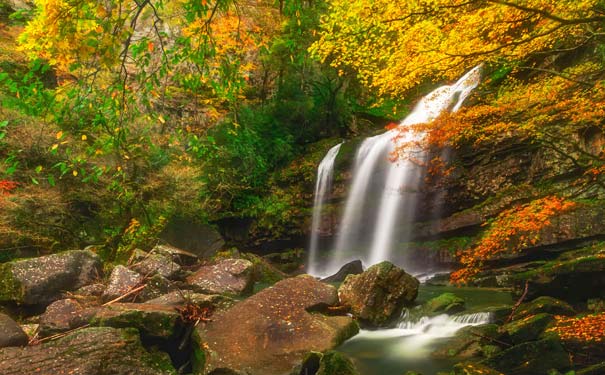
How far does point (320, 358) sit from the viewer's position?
5.77 m

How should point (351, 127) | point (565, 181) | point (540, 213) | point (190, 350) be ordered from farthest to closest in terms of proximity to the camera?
point (351, 127) < point (565, 181) < point (190, 350) < point (540, 213)

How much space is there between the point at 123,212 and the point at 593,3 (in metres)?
13.0

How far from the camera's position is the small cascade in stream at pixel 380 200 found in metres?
15.8

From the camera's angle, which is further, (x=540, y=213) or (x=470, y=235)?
(x=470, y=235)

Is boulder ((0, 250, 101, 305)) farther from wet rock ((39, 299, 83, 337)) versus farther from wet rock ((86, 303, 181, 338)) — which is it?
wet rock ((86, 303, 181, 338))

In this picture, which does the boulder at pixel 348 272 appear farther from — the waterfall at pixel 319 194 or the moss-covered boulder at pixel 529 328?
the moss-covered boulder at pixel 529 328

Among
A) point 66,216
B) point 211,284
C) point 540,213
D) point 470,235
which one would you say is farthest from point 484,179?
point 66,216

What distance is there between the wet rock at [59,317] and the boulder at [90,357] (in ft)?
3.69

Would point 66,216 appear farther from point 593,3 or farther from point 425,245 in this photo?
point 593,3

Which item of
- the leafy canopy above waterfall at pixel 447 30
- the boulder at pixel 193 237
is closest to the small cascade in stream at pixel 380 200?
the boulder at pixel 193 237

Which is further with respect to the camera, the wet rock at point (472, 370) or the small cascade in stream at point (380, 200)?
the small cascade in stream at point (380, 200)

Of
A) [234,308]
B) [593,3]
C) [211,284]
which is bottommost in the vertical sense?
[211,284]

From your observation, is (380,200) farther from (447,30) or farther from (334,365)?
(334,365)

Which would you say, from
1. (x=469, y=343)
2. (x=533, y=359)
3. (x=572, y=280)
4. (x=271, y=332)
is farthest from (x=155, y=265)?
(x=572, y=280)
